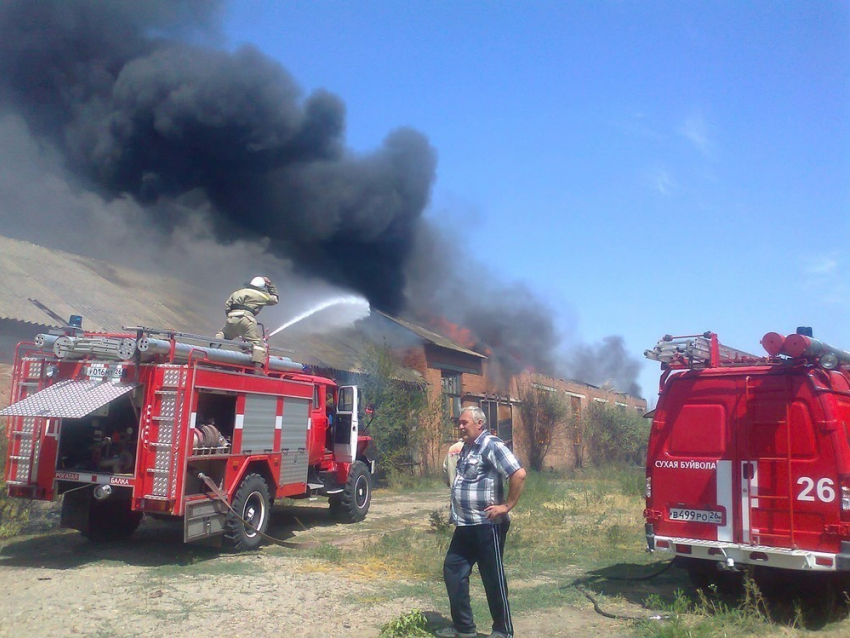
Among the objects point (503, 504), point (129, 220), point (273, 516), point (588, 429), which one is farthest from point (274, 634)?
point (588, 429)

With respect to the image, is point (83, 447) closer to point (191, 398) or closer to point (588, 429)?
point (191, 398)

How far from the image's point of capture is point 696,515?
19.5ft

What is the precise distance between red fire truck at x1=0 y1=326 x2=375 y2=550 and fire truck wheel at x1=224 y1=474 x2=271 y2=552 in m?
0.01

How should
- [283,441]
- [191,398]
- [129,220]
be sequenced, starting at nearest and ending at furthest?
1. [191,398]
2. [283,441]
3. [129,220]

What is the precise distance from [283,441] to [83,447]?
2358 millimetres

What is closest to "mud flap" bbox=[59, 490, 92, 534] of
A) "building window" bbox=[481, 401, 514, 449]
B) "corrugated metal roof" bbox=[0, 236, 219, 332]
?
"corrugated metal roof" bbox=[0, 236, 219, 332]

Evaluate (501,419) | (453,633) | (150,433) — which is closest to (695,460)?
(453,633)

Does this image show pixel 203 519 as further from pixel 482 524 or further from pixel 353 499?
pixel 482 524

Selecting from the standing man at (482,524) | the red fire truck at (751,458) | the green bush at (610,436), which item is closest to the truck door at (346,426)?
the red fire truck at (751,458)

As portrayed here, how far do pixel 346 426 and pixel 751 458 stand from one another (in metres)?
6.57

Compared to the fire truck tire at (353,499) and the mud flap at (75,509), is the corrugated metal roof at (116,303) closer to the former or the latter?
the fire truck tire at (353,499)

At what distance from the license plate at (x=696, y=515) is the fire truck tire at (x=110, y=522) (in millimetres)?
6324

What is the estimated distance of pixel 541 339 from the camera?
27.2m

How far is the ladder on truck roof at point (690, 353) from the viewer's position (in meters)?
6.14
